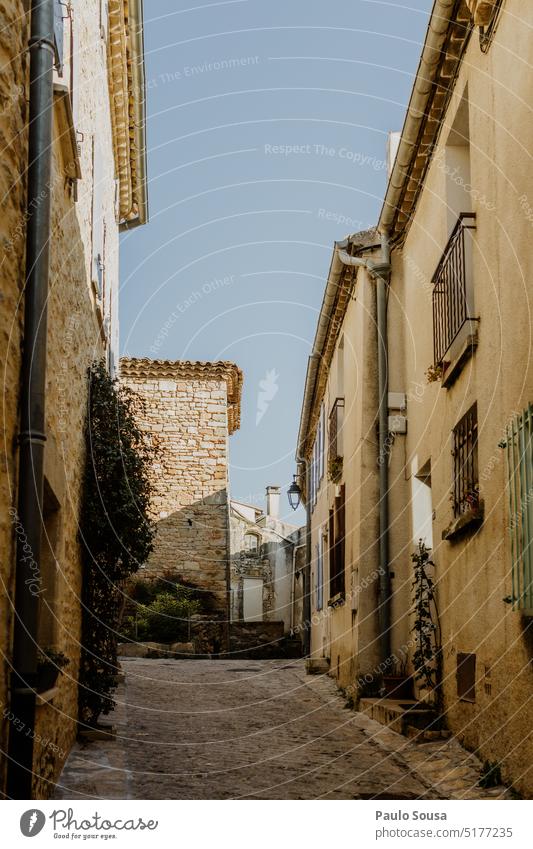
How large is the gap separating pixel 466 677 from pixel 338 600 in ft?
19.1

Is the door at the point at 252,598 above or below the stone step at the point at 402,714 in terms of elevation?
above

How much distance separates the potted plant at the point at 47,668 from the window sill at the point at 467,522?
293 centimetres

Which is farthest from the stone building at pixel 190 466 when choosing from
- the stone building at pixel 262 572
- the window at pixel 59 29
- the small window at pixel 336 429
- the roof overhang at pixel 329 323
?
→ the window at pixel 59 29

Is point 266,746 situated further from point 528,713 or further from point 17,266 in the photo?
point 17,266

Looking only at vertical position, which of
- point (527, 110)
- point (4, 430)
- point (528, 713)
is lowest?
point (528, 713)

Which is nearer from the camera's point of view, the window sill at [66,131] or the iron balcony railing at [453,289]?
the window sill at [66,131]

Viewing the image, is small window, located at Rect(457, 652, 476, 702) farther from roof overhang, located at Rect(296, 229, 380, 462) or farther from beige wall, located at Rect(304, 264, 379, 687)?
roof overhang, located at Rect(296, 229, 380, 462)

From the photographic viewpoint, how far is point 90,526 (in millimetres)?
8953

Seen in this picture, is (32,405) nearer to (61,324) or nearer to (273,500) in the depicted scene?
(61,324)

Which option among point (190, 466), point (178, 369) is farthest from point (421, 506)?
point (178, 369)

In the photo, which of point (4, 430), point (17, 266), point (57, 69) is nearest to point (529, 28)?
point (57, 69)

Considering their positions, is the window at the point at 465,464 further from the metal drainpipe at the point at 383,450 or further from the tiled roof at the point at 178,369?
the tiled roof at the point at 178,369

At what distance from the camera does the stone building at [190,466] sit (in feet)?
74.9

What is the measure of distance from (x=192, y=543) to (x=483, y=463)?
16579 mm
